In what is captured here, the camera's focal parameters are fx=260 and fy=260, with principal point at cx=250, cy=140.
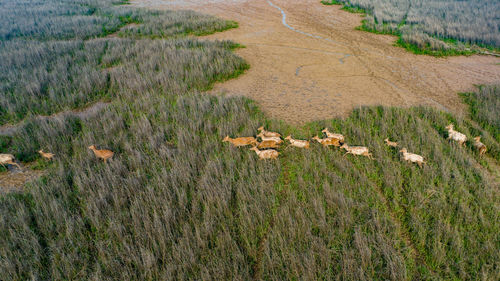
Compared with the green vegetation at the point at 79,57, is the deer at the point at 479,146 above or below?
below

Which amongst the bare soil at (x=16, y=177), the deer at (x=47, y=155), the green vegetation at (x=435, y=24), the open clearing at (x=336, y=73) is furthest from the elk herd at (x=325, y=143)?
the green vegetation at (x=435, y=24)

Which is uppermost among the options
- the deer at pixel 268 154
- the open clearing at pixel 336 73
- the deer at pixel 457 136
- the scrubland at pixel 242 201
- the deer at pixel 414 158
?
the open clearing at pixel 336 73

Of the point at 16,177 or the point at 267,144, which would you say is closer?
the point at 16,177

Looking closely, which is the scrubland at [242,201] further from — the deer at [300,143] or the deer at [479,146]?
the deer at [300,143]

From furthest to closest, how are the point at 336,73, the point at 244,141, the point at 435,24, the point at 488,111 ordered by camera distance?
the point at 435,24 < the point at 336,73 < the point at 488,111 < the point at 244,141

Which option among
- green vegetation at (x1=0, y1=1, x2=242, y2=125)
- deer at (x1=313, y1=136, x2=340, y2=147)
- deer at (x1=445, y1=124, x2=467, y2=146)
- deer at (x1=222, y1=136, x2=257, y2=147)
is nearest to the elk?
deer at (x1=222, y1=136, x2=257, y2=147)

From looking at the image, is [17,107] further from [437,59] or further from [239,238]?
[437,59]

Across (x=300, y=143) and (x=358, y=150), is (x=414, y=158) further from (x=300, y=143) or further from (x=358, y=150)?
(x=300, y=143)

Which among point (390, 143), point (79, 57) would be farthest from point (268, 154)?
point (79, 57)
